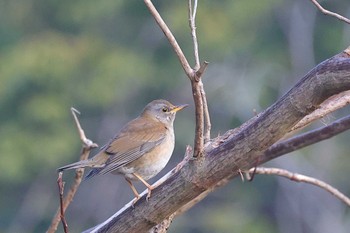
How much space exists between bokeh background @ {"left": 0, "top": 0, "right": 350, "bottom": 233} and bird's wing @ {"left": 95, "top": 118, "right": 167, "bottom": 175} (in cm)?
1068

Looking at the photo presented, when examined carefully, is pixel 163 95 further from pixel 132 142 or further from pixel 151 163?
pixel 151 163

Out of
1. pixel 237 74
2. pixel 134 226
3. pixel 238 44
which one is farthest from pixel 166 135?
pixel 238 44

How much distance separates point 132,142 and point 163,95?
42.7 ft

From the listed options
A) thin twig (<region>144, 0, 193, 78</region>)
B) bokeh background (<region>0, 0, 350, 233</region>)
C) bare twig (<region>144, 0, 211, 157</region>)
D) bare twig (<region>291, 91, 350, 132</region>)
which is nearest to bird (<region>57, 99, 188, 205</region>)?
bare twig (<region>291, 91, 350, 132</region>)

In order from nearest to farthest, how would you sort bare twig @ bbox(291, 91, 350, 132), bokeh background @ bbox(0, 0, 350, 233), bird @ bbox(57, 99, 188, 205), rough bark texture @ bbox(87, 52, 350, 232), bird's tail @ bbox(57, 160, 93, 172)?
rough bark texture @ bbox(87, 52, 350, 232)
bare twig @ bbox(291, 91, 350, 132)
bird's tail @ bbox(57, 160, 93, 172)
bird @ bbox(57, 99, 188, 205)
bokeh background @ bbox(0, 0, 350, 233)

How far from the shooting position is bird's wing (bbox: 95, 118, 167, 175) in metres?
6.15

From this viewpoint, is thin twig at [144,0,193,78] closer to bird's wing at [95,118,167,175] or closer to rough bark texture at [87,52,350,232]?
rough bark texture at [87,52,350,232]

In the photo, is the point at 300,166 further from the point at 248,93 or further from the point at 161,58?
the point at 161,58

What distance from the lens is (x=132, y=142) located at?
253 inches

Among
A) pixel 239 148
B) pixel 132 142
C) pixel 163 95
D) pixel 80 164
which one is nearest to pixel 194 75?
pixel 239 148

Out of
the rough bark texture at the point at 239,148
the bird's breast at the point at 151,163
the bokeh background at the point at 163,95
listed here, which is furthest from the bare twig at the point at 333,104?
the bokeh background at the point at 163,95

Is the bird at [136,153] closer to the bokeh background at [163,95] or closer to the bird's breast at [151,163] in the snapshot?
the bird's breast at [151,163]

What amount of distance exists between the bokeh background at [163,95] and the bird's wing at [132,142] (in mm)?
10682

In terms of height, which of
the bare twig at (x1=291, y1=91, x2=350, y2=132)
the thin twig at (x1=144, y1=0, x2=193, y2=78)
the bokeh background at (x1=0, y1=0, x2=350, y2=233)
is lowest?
the bare twig at (x1=291, y1=91, x2=350, y2=132)
